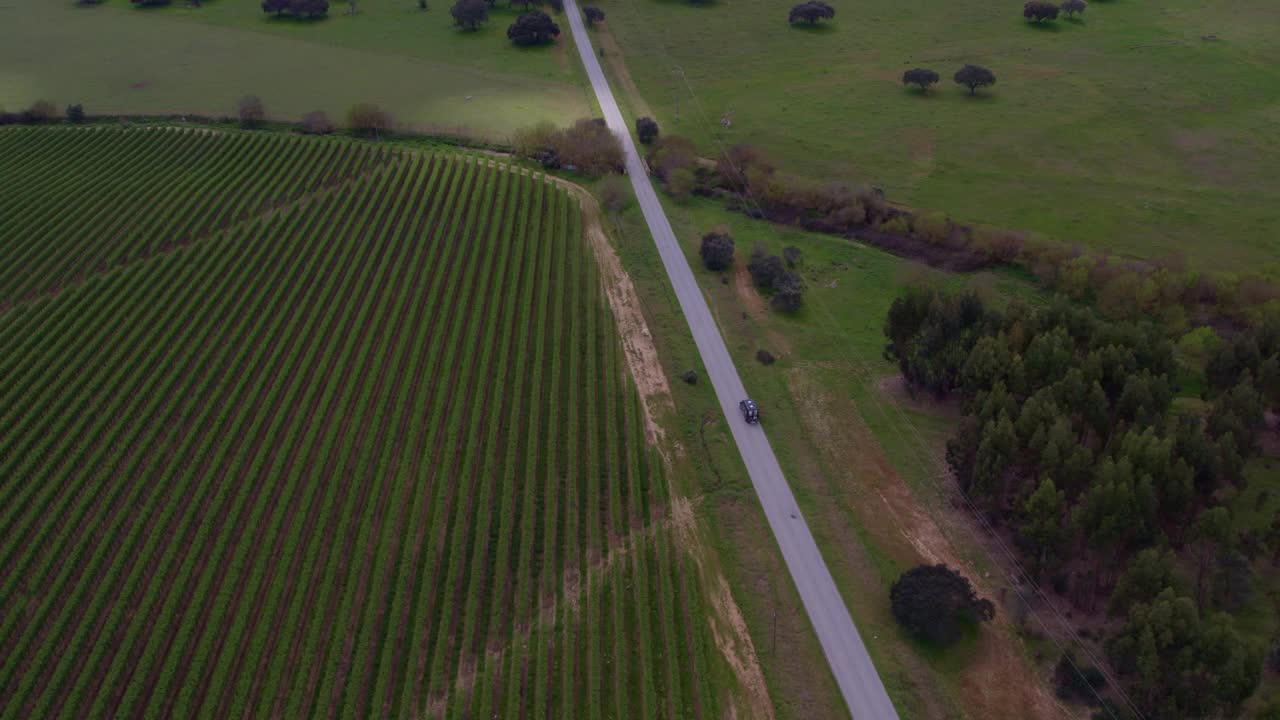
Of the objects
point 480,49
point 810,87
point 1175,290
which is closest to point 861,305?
point 1175,290

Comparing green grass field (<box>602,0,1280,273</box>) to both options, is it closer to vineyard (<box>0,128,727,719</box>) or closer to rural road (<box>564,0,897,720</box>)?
rural road (<box>564,0,897,720</box>)

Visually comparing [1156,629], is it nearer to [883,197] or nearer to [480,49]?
[883,197]

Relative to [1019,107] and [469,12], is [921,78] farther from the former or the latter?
[469,12]

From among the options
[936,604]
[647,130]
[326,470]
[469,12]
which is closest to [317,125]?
[647,130]

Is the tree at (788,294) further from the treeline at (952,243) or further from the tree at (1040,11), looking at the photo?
the tree at (1040,11)

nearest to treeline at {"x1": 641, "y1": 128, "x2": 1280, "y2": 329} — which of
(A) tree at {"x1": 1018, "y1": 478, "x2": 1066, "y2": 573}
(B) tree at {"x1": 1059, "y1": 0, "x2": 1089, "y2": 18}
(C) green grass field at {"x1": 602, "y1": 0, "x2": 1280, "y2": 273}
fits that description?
(C) green grass field at {"x1": 602, "y1": 0, "x2": 1280, "y2": 273}

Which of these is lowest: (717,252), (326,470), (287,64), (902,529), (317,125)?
(902,529)
